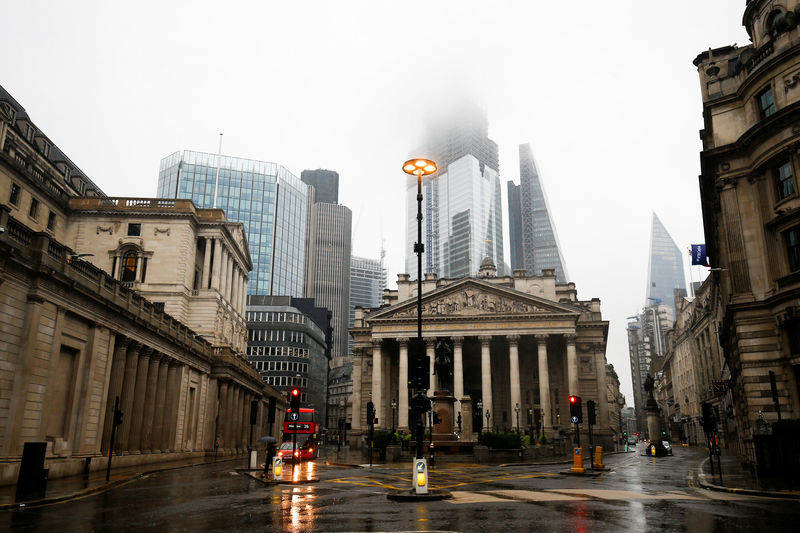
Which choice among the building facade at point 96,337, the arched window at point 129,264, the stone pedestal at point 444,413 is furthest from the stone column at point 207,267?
the stone pedestal at point 444,413

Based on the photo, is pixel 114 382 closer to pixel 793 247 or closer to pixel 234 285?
pixel 793 247

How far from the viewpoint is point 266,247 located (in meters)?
168

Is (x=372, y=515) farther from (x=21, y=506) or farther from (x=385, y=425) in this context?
(x=385, y=425)

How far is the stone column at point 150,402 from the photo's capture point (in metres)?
37.5

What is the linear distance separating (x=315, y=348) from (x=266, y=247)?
50001 mm

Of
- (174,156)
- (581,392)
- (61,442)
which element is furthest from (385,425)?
(174,156)

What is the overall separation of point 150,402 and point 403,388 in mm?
37225

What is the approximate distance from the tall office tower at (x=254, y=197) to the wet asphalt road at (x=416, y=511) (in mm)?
147883

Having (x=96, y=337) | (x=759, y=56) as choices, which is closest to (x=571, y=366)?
(x=759, y=56)

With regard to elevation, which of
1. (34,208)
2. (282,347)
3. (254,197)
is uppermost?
(254,197)

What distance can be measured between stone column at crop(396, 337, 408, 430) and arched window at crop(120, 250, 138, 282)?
31.7 meters

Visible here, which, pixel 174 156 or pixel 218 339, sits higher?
pixel 174 156

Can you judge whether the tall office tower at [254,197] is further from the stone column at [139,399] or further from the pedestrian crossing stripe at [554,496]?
the pedestrian crossing stripe at [554,496]

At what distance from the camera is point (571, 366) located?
6869cm
